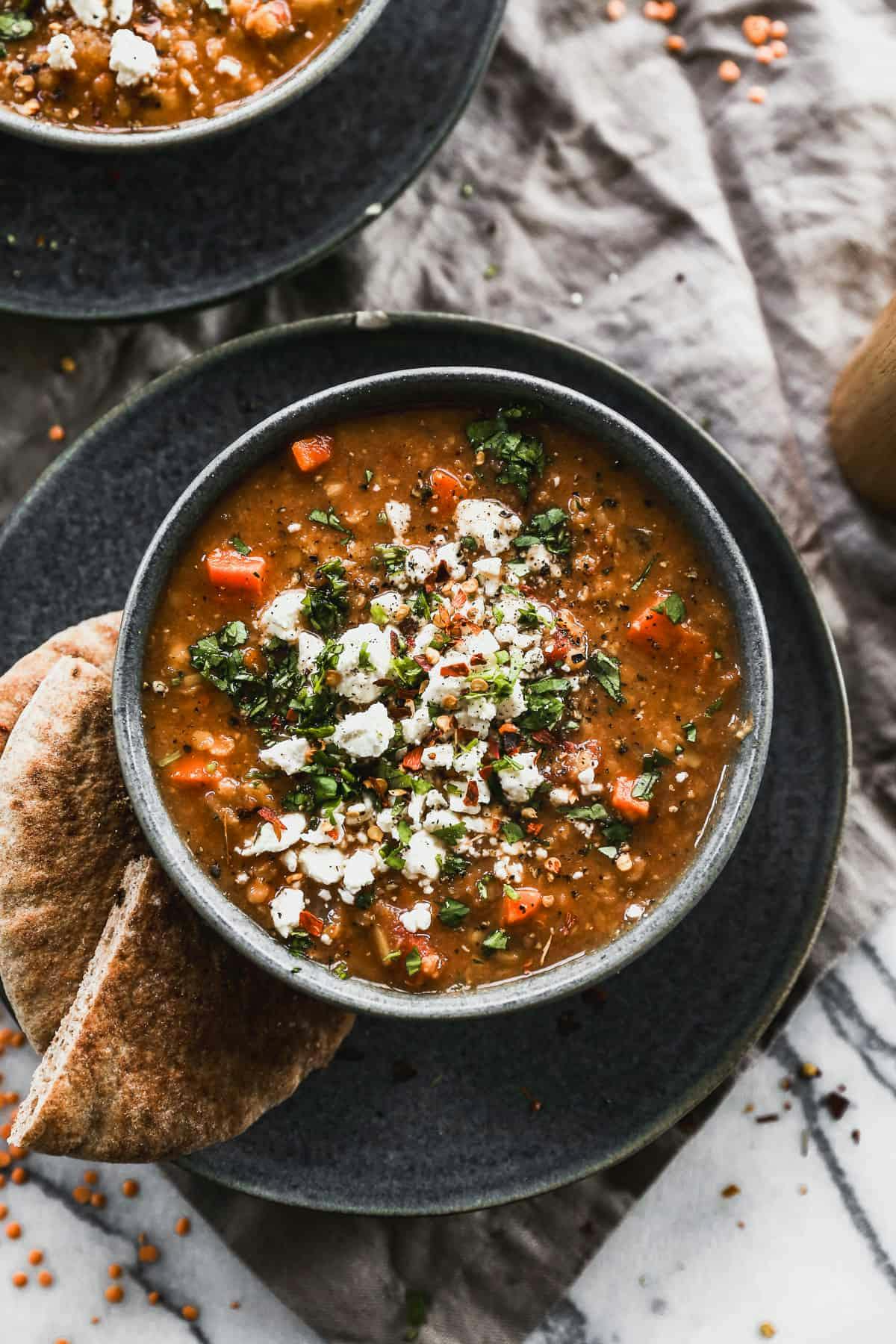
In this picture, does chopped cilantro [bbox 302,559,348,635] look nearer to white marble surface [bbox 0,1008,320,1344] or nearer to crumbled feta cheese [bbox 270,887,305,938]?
crumbled feta cheese [bbox 270,887,305,938]

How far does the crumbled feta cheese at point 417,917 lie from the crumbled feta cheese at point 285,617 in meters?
0.72

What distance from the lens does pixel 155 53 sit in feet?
12.5

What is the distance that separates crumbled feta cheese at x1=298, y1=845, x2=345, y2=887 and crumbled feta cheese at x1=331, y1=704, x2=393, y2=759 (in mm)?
263

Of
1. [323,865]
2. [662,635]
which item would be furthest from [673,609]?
[323,865]

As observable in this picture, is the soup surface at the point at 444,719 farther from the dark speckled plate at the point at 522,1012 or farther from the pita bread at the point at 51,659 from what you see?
the dark speckled plate at the point at 522,1012

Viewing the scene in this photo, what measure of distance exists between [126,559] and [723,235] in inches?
90.4

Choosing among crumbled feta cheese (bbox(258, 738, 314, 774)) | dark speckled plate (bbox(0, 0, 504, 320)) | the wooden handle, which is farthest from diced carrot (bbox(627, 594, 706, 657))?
dark speckled plate (bbox(0, 0, 504, 320))

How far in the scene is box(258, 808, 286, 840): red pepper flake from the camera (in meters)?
3.36

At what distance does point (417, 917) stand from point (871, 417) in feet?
7.08

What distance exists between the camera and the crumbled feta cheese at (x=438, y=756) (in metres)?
3.37

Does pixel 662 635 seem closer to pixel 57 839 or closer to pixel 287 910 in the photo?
pixel 287 910

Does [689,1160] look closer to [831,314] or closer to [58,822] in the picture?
[58,822]

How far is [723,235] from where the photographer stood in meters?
4.48

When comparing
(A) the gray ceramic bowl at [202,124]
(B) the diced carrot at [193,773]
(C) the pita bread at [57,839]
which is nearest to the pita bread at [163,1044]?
(C) the pita bread at [57,839]
